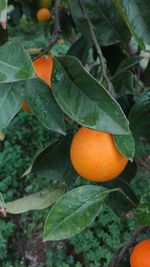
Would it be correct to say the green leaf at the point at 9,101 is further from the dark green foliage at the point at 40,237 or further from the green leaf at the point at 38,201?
the dark green foliage at the point at 40,237

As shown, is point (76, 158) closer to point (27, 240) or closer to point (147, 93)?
point (147, 93)

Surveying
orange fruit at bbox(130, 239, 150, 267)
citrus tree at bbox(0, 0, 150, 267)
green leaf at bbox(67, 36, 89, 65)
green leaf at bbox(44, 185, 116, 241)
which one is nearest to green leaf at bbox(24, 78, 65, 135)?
citrus tree at bbox(0, 0, 150, 267)

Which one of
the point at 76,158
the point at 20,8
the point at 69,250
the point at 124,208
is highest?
the point at 76,158

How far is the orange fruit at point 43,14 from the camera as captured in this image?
4.90 feet

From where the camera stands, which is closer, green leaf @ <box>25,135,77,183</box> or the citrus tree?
the citrus tree

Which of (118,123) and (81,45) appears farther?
(81,45)

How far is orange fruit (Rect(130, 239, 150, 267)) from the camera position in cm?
64

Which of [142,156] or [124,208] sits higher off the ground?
[124,208]

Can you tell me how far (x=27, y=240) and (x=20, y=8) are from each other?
41.3 inches

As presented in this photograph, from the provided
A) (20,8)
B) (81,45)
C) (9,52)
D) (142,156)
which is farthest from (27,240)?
(9,52)

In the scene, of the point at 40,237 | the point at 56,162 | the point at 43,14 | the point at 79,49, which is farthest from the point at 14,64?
the point at 40,237

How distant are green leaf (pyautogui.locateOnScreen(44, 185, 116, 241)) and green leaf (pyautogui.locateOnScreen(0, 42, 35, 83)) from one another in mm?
197

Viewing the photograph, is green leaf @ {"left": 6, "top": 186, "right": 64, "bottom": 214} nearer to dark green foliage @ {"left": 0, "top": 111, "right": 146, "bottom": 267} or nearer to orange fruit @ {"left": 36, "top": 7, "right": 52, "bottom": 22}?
orange fruit @ {"left": 36, "top": 7, "right": 52, "bottom": 22}

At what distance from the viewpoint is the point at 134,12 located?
59 centimetres
